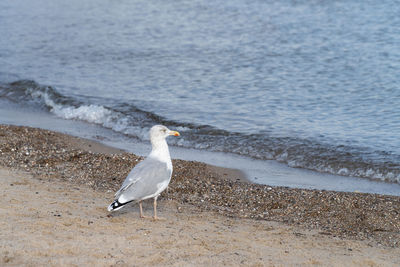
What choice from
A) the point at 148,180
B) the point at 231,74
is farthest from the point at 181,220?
the point at 231,74

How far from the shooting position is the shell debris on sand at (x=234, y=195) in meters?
6.83

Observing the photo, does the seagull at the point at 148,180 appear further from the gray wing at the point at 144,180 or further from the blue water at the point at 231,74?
the blue water at the point at 231,74

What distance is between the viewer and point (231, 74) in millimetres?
15922

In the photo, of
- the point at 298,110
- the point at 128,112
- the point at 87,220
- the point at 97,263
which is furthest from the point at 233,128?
the point at 97,263

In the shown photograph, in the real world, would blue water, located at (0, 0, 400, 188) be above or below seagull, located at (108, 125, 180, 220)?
below

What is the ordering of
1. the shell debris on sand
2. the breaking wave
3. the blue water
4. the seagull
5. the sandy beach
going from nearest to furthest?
the sandy beach → the seagull → the shell debris on sand → the breaking wave → the blue water

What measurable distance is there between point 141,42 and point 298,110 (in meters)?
8.98

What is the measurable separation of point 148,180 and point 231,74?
394 inches

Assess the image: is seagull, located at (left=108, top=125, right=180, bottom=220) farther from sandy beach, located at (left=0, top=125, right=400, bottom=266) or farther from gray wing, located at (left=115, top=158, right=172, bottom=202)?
sandy beach, located at (left=0, top=125, right=400, bottom=266)

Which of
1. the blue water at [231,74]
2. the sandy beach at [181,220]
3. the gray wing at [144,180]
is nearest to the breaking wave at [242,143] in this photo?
the blue water at [231,74]

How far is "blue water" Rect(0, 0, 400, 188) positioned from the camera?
35.7 feet

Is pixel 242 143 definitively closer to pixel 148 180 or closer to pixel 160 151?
pixel 160 151

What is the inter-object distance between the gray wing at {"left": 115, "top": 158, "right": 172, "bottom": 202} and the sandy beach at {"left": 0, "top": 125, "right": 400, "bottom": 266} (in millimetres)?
294

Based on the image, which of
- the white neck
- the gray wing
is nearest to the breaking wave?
the white neck
